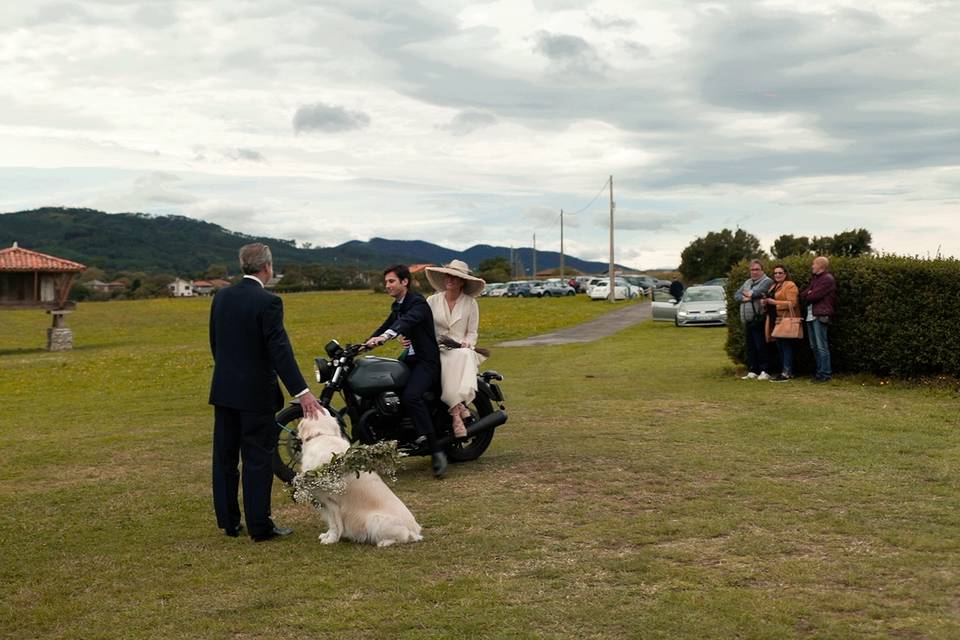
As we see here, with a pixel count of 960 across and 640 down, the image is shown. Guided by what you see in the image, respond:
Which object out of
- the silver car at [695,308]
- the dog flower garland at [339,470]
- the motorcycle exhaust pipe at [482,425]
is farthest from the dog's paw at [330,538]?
the silver car at [695,308]

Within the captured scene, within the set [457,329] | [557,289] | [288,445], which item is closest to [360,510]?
[288,445]

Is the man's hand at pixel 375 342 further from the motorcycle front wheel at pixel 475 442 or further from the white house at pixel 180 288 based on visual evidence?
the white house at pixel 180 288

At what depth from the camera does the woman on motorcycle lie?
30.0 ft

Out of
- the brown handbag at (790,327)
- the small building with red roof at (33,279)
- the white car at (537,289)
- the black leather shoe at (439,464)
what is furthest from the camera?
the white car at (537,289)

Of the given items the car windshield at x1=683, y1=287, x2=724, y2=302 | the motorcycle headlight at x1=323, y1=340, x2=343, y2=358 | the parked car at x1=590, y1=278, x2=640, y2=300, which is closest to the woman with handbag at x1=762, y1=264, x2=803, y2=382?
the motorcycle headlight at x1=323, y1=340, x2=343, y2=358

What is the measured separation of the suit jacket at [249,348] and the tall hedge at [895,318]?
12.0m

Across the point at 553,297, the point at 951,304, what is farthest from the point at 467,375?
the point at 553,297

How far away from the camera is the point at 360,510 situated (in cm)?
667

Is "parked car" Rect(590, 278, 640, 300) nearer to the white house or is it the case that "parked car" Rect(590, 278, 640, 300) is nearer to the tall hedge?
the tall hedge

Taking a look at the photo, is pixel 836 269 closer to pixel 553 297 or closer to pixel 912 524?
pixel 912 524

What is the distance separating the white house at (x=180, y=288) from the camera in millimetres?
121681

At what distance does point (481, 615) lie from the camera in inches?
201

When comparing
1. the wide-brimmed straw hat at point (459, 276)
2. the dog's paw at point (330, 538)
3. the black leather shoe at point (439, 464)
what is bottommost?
the dog's paw at point (330, 538)

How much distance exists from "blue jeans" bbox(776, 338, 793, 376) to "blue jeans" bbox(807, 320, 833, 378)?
1.44 ft
